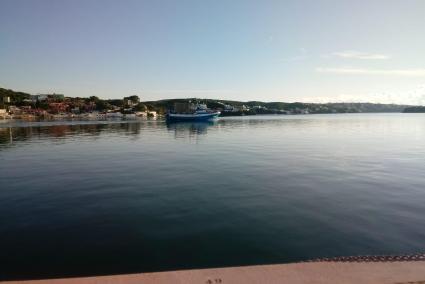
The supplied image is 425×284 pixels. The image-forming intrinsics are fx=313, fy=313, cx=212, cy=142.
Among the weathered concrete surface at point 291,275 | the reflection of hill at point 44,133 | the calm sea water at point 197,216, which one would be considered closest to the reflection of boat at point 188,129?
the reflection of hill at point 44,133

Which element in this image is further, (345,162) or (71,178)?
(345,162)

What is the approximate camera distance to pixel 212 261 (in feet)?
31.5


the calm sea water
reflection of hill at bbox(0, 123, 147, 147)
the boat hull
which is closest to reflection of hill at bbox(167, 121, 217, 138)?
reflection of hill at bbox(0, 123, 147, 147)

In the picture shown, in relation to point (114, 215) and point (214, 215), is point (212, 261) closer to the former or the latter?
point (214, 215)

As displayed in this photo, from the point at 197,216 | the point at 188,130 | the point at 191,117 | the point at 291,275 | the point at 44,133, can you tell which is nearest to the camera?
the point at 291,275

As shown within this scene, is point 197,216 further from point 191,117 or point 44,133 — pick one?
point 191,117

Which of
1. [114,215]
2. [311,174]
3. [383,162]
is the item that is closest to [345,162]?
[383,162]

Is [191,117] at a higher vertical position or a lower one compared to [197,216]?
higher

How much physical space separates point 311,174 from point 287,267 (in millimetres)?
16298

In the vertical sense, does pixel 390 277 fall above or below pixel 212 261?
above

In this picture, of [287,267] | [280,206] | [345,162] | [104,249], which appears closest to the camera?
[287,267]

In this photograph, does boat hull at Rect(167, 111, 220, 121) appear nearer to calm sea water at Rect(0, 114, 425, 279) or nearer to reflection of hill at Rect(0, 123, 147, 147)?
reflection of hill at Rect(0, 123, 147, 147)

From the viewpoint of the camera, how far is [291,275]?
295 inches

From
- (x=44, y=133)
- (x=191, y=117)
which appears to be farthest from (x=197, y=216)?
(x=191, y=117)
